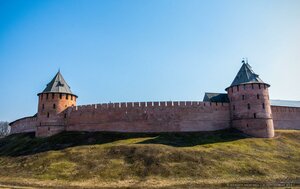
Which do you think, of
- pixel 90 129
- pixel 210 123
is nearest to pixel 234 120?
pixel 210 123

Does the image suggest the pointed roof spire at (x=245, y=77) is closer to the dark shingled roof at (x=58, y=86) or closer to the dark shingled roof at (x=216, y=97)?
the dark shingled roof at (x=216, y=97)

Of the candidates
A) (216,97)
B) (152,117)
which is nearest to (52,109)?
(152,117)

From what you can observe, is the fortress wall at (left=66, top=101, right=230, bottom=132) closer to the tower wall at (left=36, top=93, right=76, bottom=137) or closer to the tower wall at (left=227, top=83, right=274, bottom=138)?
the tower wall at (left=36, top=93, right=76, bottom=137)

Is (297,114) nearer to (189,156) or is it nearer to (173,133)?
(173,133)

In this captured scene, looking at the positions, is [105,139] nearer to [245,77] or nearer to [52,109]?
[52,109]

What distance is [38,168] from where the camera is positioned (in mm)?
19969

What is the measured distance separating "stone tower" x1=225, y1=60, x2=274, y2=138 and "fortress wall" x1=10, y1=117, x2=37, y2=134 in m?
26.5

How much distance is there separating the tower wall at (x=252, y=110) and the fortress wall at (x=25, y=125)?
26.5 meters

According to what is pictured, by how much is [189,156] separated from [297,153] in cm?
1141

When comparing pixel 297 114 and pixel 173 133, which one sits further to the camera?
pixel 297 114

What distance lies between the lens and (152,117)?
94.9 ft

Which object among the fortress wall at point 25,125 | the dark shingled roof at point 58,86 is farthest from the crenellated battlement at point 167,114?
the fortress wall at point 25,125

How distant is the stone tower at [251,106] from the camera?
28.2 metres

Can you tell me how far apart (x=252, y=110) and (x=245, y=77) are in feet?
14.1
